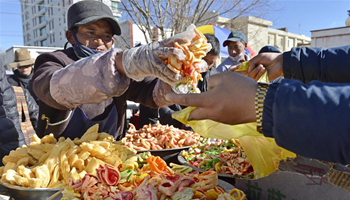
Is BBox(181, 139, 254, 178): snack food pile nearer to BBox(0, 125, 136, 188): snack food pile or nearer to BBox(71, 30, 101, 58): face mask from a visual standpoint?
BBox(0, 125, 136, 188): snack food pile

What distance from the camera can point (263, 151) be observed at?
1196mm

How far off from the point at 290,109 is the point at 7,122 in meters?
2.96

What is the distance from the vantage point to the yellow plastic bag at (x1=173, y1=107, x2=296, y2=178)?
95 centimetres

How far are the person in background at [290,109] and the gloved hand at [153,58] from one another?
56cm

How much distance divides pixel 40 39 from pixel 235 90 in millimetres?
61215

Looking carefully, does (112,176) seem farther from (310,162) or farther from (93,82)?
(310,162)

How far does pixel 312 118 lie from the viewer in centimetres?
67

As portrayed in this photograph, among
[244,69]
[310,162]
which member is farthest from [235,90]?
[244,69]

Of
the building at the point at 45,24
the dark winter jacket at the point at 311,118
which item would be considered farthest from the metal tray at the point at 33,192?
the building at the point at 45,24

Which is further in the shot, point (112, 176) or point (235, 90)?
point (112, 176)

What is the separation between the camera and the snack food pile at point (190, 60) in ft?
4.80

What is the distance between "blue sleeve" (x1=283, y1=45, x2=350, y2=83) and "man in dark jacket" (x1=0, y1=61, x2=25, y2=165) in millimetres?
2749

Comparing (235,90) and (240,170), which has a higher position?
(235,90)

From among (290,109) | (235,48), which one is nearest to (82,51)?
(290,109)
